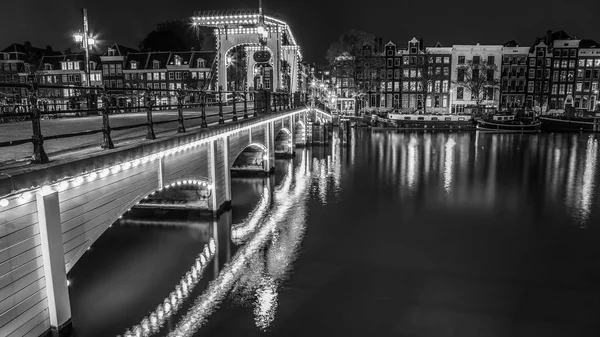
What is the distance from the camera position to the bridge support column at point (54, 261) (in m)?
7.26

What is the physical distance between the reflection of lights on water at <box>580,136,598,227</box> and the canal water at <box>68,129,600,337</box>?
0.17m

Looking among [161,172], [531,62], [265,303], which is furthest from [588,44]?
[265,303]

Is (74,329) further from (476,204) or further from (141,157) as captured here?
(476,204)

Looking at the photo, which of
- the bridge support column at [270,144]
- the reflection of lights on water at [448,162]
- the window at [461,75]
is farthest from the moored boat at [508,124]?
the bridge support column at [270,144]

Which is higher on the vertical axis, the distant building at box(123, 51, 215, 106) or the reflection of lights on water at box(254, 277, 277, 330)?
the distant building at box(123, 51, 215, 106)

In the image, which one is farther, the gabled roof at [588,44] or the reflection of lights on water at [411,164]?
the gabled roof at [588,44]

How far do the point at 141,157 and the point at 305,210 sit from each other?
10.3 m

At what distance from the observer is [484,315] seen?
388 inches

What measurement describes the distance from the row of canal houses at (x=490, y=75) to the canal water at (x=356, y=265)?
56.0m

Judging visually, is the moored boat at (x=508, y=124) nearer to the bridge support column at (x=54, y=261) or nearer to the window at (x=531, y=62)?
the window at (x=531, y=62)

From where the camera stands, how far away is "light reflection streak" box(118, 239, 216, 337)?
9068 mm

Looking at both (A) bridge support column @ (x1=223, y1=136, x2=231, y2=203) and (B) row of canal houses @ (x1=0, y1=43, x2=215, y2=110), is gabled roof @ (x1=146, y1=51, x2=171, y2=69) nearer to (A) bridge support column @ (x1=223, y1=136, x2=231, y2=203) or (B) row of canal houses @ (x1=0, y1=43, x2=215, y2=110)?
(B) row of canal houses @ (x1=0, y1=43, x2=215, y2=110)

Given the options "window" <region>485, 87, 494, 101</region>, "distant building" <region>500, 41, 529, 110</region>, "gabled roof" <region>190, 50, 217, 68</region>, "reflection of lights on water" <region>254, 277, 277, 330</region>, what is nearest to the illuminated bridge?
"reflection of lights on water" <region>254, 277, 277, 330</region>

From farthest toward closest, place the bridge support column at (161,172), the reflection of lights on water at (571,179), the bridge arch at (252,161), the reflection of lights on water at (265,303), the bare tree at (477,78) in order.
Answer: the bare tree at (477,78), the bridge arch at (252,161), the reflection of lights on water at (571,179), the bridge support column at (161,172), the reflection of lights on water at (265,303)
